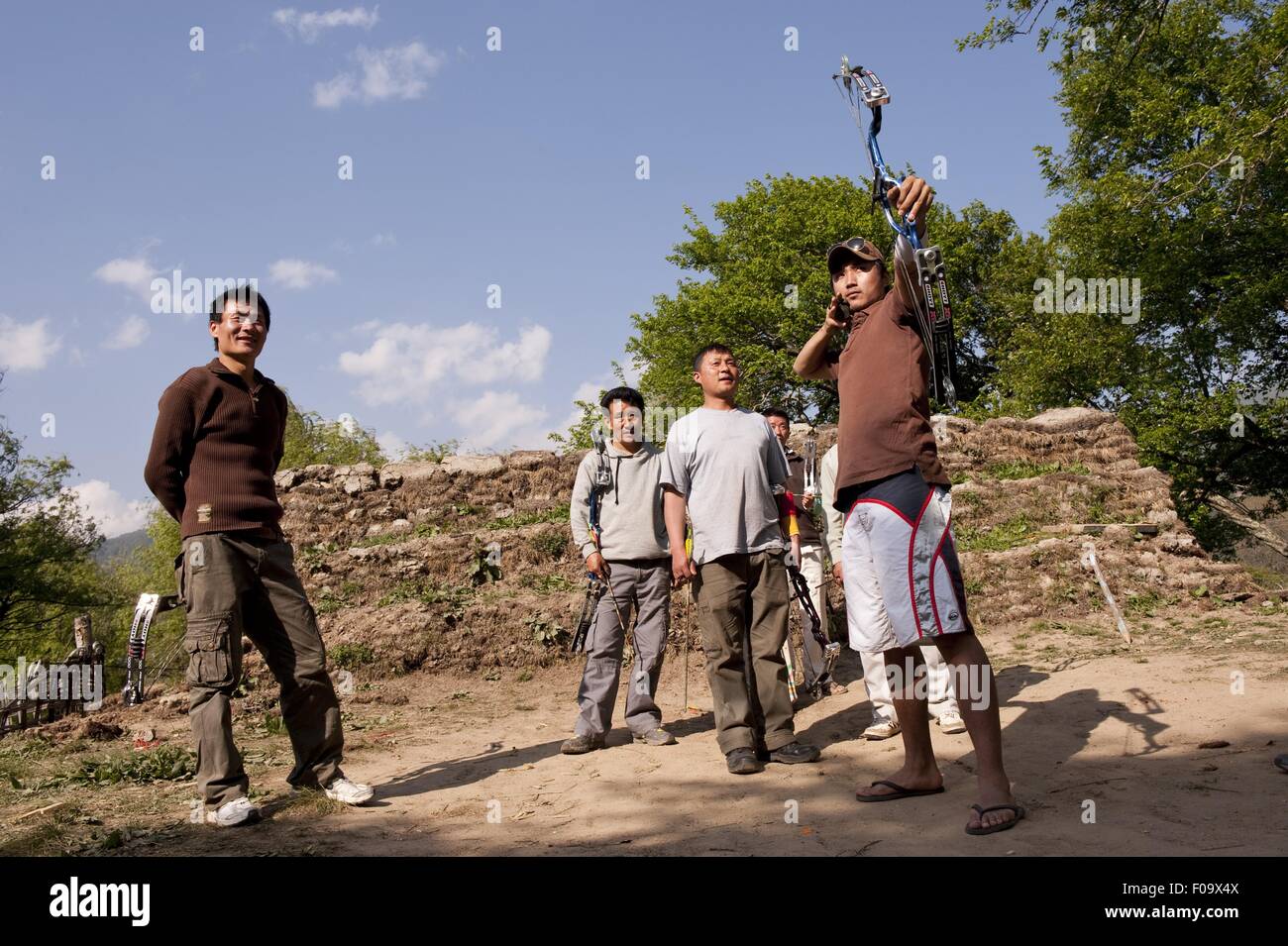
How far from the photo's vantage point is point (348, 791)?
13.4 ft

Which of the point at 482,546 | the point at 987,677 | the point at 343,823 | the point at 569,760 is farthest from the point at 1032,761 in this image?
the point at 482,546

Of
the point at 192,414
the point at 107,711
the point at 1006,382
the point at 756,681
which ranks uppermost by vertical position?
the point at 1006,382

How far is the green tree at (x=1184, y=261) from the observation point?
17.2m

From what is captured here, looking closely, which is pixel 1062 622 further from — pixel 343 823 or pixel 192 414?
pixel 192 414

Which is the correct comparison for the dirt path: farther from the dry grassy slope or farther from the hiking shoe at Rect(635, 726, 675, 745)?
the dry grassy slope

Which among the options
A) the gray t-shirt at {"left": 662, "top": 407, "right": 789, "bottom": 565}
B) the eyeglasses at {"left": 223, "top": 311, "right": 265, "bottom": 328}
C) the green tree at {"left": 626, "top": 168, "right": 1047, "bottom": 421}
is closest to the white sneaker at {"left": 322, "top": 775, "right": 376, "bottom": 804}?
the gray t-shirt at {"left": 662, "top": 407, "right": 789, "bottom": 565}

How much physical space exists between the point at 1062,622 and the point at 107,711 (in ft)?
26.9

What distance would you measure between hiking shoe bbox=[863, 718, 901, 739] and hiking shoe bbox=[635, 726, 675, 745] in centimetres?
114

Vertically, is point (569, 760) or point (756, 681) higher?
point (756, 681)

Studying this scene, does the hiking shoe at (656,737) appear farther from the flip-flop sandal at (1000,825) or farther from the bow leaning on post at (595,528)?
the flip-flop sandal at (1000,825)

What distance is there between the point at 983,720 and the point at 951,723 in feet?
5.65

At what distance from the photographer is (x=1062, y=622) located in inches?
314

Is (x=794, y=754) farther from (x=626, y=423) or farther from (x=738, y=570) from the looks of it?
(x=626, y=423)

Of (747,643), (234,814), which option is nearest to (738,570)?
(747,643)
